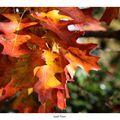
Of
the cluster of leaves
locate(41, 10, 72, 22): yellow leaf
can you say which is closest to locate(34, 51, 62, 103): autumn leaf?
the cluster of leaves

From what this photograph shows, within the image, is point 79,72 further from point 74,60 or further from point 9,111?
point 9,111

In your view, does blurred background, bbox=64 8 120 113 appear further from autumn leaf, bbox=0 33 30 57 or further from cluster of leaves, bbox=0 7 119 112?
autumn leaf, bbox=0 33 30 57

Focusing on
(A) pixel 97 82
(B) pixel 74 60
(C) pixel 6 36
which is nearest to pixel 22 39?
(C) pixel 6 36
